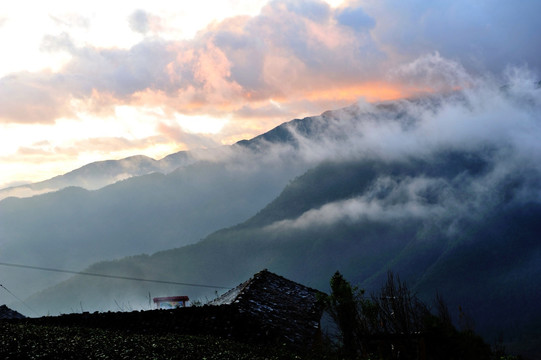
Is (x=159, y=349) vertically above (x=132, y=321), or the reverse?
(x=132, y=321)

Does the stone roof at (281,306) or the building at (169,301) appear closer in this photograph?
the stone roof at (281,306)

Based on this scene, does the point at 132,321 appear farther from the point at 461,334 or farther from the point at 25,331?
the point at 461,334

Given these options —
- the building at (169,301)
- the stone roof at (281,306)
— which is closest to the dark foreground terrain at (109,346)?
the stone roof at (281,306)

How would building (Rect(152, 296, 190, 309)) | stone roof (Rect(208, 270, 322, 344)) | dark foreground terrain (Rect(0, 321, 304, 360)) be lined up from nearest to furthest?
dark foreground terrain (Rect(0, 321, 304, 360)), stone roof (Rect(208, 270, 322, 344)), building (Rect(152, 296, 190, 309))

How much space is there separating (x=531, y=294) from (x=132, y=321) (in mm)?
183622

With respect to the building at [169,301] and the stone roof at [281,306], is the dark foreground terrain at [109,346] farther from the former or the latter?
the building at [169,301]

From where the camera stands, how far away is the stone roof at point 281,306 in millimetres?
31427

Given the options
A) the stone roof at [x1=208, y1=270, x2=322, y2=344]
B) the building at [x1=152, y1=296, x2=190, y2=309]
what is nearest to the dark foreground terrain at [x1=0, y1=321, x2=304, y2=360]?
the stone roof at [x1=208, y1=270, x2=322, y2=344]

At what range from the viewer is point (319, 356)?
2439 centimetres

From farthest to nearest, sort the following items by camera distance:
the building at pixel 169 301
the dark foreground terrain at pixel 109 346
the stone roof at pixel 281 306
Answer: the building at pixel 169 301 → the stone roof at pixel 281 306 → the dark foreground terrain at pixel 109 346

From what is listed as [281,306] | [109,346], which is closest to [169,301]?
[281,306]

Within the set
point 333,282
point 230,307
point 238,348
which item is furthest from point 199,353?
point 333,282

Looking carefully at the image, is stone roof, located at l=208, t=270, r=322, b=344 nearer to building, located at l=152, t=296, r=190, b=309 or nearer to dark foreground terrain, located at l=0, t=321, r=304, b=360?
dark foreground terrain, located at l=0, t=321, r=304, b=360

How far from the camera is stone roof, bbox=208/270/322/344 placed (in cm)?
3143
